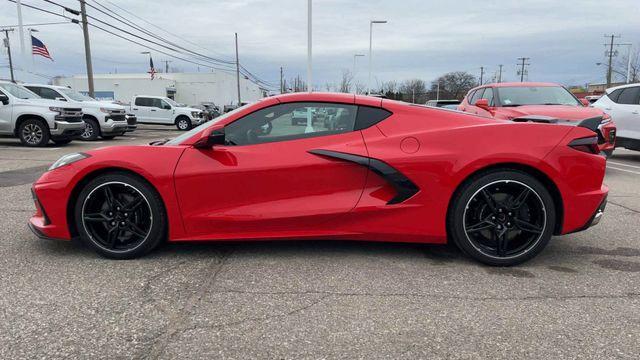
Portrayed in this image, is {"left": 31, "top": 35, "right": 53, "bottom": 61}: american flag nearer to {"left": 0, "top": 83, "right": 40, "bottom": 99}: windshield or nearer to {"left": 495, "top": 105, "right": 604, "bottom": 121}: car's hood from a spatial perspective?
{"left": 0, "top": 83, "right": 40, "bottom": 99}: windshield

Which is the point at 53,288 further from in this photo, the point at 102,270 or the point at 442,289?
the point at 442,289

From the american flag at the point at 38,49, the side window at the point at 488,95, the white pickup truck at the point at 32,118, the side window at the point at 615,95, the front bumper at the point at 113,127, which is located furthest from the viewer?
the american flag at the point at 38,49

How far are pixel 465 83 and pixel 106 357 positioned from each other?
3237 inches

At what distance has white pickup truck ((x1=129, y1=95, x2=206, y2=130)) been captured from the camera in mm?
24953

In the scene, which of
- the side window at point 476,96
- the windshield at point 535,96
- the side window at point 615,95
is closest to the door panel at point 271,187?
the windshield at point 535,96

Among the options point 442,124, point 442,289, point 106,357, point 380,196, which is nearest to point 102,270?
point 106,357

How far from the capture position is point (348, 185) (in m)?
3.50

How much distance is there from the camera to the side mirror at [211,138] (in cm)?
350

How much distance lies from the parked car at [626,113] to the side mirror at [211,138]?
9.90m

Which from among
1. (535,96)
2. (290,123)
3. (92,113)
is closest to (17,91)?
(92,113)

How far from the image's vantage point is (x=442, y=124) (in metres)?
3.57

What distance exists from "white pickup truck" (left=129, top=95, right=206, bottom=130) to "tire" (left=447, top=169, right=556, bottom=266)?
2299 cm

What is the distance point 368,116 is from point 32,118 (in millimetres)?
12202

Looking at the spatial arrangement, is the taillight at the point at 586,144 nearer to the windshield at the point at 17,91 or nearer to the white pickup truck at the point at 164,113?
the windshield at the point at 17,91
